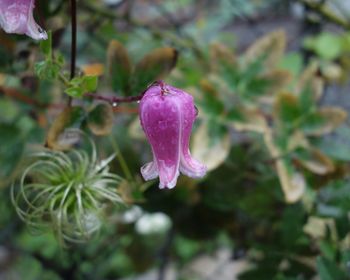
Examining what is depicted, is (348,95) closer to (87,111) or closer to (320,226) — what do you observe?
(320,226)

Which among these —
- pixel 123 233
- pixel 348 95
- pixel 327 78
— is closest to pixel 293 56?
pixel 327 78

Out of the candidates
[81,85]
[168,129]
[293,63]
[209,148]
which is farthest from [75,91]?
[293,63]

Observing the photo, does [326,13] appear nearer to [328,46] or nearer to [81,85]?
[328,46]

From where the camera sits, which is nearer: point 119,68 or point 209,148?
point 119,68

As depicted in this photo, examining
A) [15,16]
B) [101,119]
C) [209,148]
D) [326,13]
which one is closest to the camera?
[15,16]

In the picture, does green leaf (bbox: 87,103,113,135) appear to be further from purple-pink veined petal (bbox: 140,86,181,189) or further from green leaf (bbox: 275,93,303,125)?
green leaf (bbox: 275,93,303,125)

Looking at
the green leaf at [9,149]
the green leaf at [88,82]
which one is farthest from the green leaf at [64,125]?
the green leaf at [9,149]

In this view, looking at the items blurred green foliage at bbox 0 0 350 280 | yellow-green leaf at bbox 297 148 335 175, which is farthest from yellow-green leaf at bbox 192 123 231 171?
yellow-green leaf at bbox 297 148 335 175
